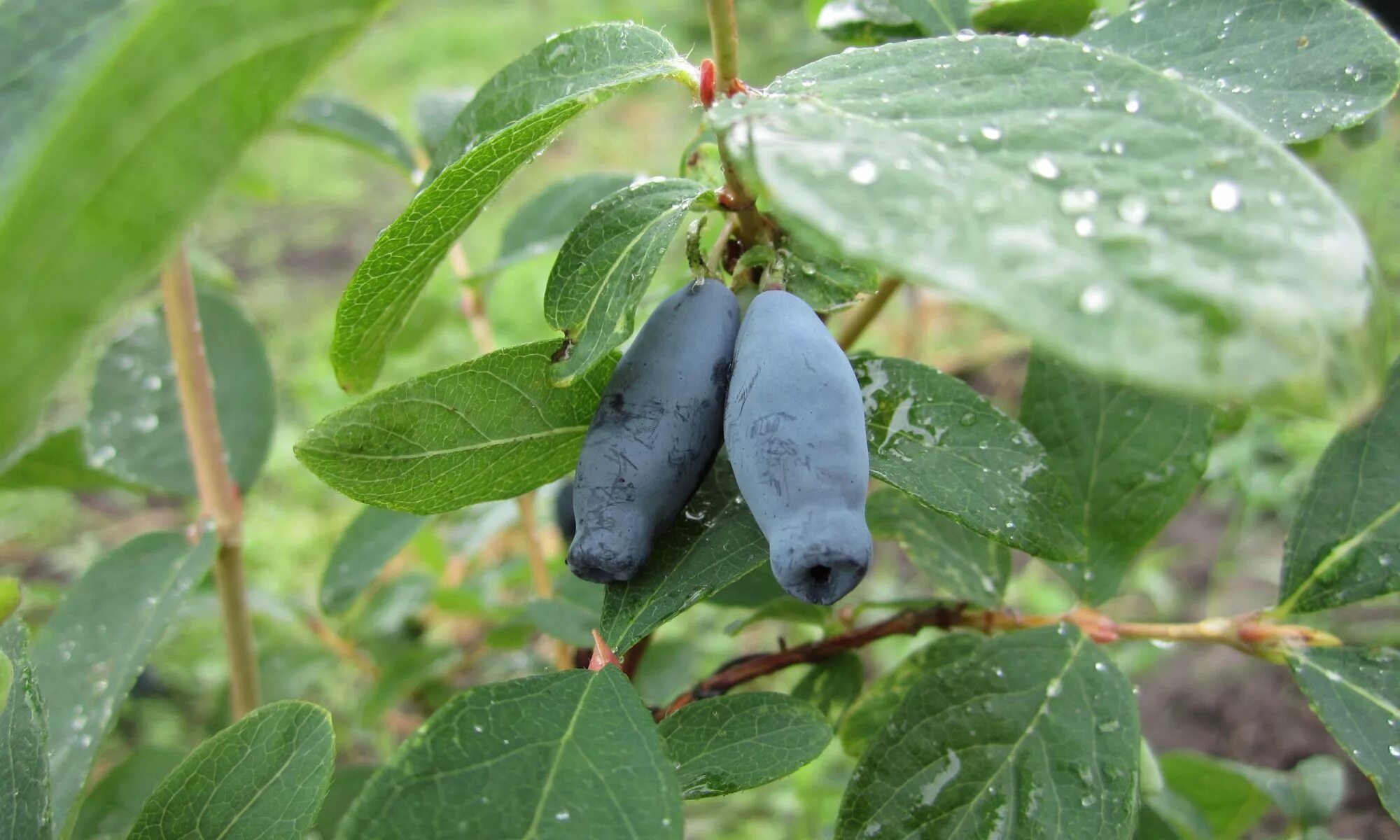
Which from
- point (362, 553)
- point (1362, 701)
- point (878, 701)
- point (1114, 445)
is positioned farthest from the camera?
point (362, 553)

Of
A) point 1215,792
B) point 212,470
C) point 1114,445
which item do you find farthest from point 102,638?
point 1215,792

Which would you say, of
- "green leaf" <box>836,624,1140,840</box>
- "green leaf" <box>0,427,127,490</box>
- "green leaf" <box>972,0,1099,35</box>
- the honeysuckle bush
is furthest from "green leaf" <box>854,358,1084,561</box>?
"green leaf" <box>0,427,127,490</box>

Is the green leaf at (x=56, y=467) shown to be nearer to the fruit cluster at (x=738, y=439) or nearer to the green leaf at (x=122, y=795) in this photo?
the green leaf at (x=122, y=795)

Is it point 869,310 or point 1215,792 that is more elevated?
point 869,310

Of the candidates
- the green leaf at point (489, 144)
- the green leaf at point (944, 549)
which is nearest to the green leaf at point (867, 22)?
the green leaf at point (489, 144)

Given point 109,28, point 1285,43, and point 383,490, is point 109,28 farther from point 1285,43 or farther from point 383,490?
point 1285,43

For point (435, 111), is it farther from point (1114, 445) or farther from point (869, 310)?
point (1114, 445)
